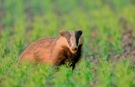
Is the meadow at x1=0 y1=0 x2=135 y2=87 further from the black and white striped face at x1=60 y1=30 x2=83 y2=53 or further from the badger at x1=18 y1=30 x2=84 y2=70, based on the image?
the black and white striped face at x1=60 y1=30 x2=83 y2=53

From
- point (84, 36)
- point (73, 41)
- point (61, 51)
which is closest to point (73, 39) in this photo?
point (73, 41)

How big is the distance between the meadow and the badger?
8.1 inches

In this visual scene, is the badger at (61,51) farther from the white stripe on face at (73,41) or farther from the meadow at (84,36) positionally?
the meadow at (84,36)

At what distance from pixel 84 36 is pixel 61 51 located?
401cm

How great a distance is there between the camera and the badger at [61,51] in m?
9.29

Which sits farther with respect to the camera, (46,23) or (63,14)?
(63,14)

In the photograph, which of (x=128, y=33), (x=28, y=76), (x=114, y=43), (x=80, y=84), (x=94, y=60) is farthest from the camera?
(x=128, y=33)

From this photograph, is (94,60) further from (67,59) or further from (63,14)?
(63,14)

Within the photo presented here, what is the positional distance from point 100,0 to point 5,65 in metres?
12.3

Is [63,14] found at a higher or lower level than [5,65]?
lower

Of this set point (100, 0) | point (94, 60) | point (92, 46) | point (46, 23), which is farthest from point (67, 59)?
point (100, 0)

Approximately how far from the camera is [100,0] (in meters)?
21.2

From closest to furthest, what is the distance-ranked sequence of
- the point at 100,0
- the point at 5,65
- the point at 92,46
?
the point at 5,65 → the point at 92,46 → the point at 100,0

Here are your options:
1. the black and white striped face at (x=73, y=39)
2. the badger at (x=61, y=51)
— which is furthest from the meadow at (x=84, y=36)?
the black and white striped face at (x=73, y=39)
